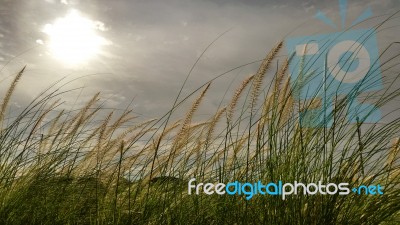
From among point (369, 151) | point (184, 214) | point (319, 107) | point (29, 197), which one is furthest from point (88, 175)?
point (369, 151)

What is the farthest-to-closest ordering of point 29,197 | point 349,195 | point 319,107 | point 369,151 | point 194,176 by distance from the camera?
point 29,197
point 194,176
point 319,107
point 369,151
point 349,195

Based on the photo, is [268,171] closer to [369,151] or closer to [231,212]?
[231,212]

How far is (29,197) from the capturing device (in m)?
2.95

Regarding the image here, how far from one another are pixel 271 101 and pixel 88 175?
135cm

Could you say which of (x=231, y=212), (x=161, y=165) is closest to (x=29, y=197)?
(x=161, y=165)

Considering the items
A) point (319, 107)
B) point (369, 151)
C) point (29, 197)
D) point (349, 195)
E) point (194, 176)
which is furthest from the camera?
point (29, 197)

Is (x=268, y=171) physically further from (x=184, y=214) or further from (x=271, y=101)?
(x=184, y=214)

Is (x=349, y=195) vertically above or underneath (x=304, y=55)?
underneath

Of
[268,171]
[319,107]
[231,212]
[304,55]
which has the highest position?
[304,55]

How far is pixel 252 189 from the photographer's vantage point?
229cm

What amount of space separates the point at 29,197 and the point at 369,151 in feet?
6.85

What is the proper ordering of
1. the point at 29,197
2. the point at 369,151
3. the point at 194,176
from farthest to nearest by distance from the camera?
1. the point at 29,197
2. the point at 194,176
3. the point at 369,151

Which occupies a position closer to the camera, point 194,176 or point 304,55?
point 304,55

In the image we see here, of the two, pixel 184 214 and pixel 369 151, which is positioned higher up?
pixel 369 151
